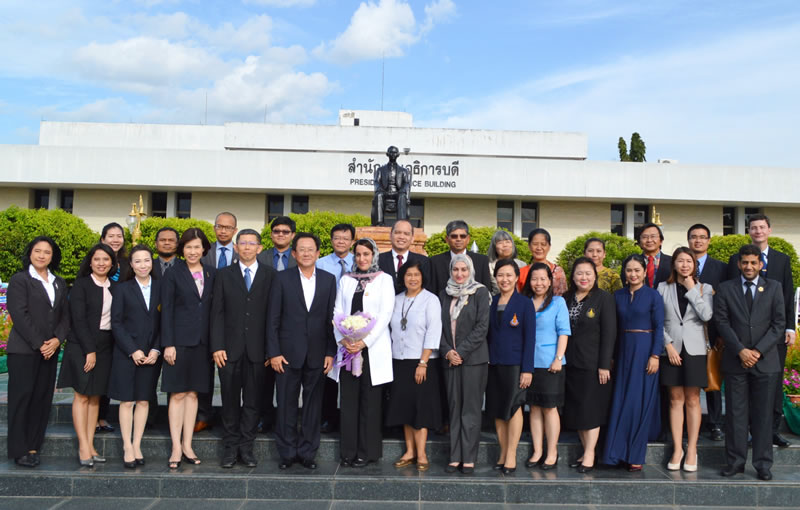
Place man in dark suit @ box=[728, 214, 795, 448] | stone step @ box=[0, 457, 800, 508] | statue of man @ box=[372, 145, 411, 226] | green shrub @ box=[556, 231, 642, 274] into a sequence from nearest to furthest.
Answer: stone step @ box=[0, 457, 800, 508] → man in dark suit @ box=[728, 214, 795, 448] → statue of man @ box=[372, 145, 411, 226] → green shrub @ box=[556, 231, 642, 274]

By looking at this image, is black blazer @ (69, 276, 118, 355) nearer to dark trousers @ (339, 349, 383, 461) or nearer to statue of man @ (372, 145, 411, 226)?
dark trousers @ (339, 349, 383, 461)

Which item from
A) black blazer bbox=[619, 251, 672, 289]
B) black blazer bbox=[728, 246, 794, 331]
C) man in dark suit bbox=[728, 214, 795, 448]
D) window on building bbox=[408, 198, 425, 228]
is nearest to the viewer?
man in dark suit bbox=[728, 214, 795, 448]

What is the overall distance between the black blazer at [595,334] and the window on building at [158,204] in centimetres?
2578

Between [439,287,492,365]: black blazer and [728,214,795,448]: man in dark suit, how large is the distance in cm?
206

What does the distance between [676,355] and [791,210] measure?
2848 cm

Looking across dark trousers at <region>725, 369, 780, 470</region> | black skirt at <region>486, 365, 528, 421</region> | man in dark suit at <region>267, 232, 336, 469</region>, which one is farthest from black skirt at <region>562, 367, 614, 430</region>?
man in dark suit at <region>267, 232, 336, 469</region>

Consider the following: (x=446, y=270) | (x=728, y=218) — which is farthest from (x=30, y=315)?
(x=728, y=218)

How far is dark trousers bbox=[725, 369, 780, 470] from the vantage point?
421 centimetres

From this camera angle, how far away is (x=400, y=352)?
14.0 ft

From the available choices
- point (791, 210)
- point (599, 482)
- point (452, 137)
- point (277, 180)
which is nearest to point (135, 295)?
point (599, 482)

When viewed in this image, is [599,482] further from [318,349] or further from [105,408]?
[105,408]

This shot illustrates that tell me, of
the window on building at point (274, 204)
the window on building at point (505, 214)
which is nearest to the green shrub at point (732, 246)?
the window on building at point (505, 214)

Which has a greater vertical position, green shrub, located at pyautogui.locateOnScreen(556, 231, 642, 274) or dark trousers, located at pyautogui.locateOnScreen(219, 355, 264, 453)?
green shrub, located at pyautogui.locateOnScreen(556, 231, 642, 274)

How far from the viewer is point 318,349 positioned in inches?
170
